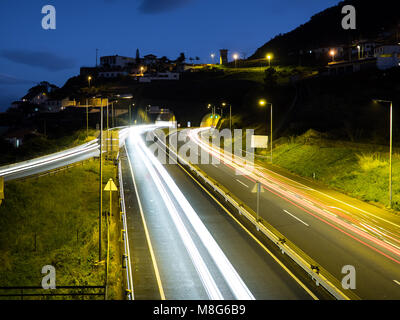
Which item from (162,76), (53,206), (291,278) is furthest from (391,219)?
(162,76)

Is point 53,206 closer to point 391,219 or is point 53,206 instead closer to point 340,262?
point 340,262

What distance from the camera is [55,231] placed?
1093 inches

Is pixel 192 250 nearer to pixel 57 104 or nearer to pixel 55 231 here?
pixel 55 231

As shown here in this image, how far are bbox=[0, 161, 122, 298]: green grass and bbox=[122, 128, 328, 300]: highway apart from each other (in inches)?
58.4

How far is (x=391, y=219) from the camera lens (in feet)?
87.4

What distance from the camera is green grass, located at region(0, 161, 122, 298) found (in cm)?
2002

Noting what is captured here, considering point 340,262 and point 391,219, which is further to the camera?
point 391,219

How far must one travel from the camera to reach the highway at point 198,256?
15.9 m

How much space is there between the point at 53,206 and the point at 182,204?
10915 millimetres

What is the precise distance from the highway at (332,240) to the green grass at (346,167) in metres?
5.58

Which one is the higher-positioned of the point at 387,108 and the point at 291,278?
the point at 387,108

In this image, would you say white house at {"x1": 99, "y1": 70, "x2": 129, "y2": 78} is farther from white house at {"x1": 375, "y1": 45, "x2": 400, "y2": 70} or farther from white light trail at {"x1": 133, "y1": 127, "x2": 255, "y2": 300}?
white light trail at {"x1": 133, "y1": 127, "x2": 255, "y2": 300}

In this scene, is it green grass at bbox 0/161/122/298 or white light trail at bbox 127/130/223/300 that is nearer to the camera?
white light trail at bbox 127/130/223/300

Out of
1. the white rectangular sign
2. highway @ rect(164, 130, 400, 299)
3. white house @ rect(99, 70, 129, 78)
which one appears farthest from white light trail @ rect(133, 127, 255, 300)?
white house @ rect(99, 70, 129, 78)
